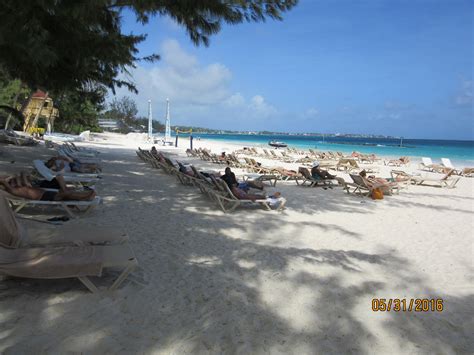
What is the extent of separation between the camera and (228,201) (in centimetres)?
687

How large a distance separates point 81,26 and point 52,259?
3.46 m

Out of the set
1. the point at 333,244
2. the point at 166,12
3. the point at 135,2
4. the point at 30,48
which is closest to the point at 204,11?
the point at 166,12

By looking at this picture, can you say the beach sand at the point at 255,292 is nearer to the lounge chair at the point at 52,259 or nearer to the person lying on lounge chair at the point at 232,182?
the lounge chair at the point at 52,259

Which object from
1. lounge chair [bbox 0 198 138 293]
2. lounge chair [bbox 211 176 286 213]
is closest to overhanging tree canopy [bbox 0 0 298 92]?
lounge chair [bbox 0 198 138 293]

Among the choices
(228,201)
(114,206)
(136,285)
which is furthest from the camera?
(228,201)

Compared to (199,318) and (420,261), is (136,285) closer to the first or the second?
(199,318)

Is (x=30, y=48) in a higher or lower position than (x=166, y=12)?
lower

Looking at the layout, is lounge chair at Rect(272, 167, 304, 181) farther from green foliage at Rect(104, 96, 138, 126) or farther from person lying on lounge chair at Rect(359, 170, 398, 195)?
green foliage at Rect(104, 96, 138, 126)

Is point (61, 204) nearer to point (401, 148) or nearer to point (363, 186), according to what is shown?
point (363, 186)

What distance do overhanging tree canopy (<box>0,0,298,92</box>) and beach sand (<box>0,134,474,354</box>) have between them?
2.34 metres

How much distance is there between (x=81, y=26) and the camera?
4.86m

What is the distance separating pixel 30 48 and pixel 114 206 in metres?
3.29

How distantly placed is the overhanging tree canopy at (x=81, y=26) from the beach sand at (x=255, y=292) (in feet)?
7.69

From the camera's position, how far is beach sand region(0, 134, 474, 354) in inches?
96.4
